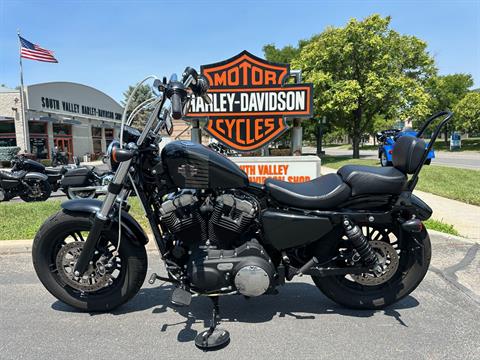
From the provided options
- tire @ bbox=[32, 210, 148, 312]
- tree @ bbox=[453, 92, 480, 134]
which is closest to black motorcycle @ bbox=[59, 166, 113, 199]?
tire @ bbox=[32, 210, 148, 312]

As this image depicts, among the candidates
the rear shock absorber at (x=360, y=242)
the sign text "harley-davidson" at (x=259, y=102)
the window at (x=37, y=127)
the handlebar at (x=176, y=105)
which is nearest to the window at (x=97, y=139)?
the window at (x=37, y=127)

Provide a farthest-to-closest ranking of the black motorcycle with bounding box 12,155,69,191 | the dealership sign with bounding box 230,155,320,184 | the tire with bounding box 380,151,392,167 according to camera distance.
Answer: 1. the tire with bounding box 380,151,392,167
2. the black motorcycle with bounding box 12,155,69,191
3. the dealership sign with bounding box 230,155,320,184

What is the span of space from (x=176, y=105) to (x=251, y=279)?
130 cm

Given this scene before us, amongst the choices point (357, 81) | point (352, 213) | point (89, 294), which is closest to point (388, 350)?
point (352, 213)

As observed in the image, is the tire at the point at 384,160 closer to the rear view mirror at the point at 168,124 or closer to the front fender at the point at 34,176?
the front fender at the point at 34,176

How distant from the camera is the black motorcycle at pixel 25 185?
814 centimetres

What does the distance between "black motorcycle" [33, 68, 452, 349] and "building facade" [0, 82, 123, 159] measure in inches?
701

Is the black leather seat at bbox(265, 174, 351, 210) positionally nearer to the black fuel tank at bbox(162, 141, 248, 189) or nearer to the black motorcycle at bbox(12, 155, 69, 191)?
the black fuel tank at bbox(162, 141, 248, 189)

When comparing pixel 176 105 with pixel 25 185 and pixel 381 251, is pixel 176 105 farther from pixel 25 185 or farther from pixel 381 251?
pixel 25 185

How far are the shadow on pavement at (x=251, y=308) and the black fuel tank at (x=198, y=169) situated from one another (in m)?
1.11

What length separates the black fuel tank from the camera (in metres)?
2.44

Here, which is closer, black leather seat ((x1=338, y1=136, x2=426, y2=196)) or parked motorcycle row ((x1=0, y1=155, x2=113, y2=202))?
black leather seat ((x1=338, y1=136, x2=426, y2=196))

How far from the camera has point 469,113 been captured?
3641cm

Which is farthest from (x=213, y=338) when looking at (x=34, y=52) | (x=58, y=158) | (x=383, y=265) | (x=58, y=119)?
(x=58, y=119)
